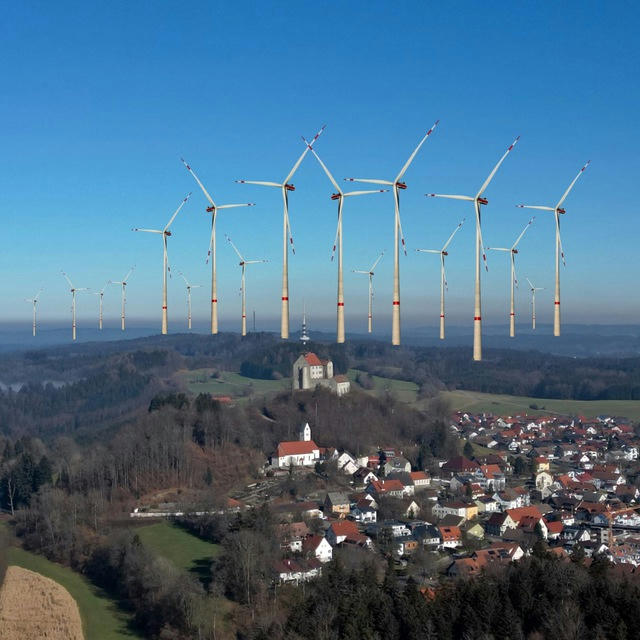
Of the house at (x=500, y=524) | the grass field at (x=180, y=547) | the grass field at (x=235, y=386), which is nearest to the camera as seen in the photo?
the grass field at (x=180, y=547)

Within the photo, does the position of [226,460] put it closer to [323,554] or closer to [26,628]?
[323,554]

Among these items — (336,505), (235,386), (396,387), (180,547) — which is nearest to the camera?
(180,547)

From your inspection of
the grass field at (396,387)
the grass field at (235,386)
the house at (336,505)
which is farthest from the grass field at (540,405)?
the house at (336,505)

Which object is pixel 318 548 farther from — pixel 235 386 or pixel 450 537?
pixel 235 386

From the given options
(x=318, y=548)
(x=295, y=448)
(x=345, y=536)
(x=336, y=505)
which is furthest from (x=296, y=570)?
(x=295, y=448)

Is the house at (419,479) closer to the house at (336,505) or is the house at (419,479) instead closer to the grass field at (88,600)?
the house at (336,505)

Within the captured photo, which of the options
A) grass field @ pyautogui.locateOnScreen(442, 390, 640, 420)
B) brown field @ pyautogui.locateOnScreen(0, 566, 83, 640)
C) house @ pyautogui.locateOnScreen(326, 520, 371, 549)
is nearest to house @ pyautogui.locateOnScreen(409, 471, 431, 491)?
house @ pyautogui.locateOnScreen(326, 520, 371, 549)
